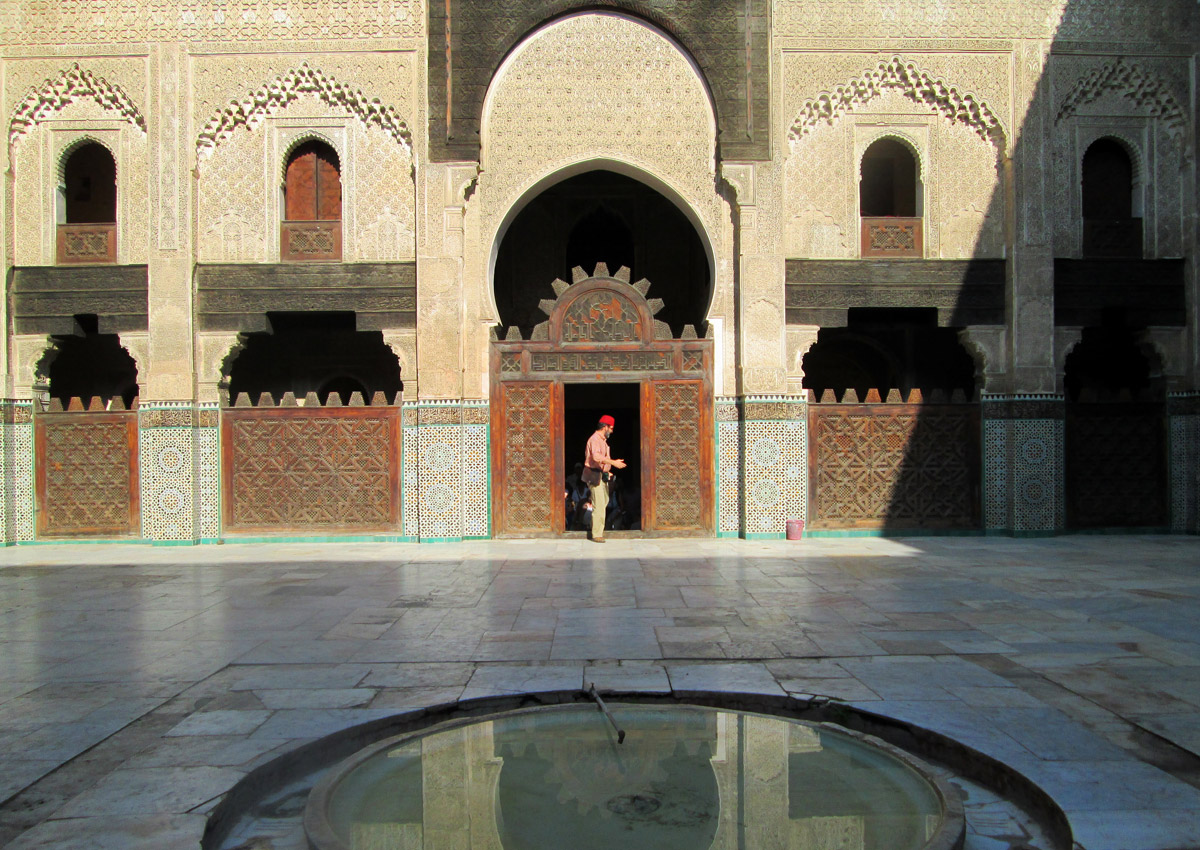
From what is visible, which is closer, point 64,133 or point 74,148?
point 64,133

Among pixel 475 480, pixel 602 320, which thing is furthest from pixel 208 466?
pixel 602 320

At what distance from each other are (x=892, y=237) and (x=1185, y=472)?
408 cm

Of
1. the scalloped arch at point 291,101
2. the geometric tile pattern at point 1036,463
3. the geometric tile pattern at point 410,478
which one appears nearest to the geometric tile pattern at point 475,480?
the geometric tile pattern at point 410,478

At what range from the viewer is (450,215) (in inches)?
376

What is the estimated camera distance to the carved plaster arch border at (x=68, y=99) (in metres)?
9.72

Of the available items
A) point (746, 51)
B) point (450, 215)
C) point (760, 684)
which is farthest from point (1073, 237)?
point (760, 684)

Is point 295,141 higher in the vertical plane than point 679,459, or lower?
higher

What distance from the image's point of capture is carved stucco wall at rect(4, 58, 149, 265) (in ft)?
31.9

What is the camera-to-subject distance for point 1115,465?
392 inches

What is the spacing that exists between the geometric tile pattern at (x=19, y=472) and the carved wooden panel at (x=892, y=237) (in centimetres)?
927

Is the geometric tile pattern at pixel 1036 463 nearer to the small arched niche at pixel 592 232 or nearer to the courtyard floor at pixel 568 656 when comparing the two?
the courtyard floor at pixel 568 656

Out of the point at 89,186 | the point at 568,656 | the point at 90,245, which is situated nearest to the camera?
the point at 568,656

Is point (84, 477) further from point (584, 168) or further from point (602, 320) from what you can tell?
point (584, 168)

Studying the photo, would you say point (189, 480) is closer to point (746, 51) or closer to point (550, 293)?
point (550, 293)
